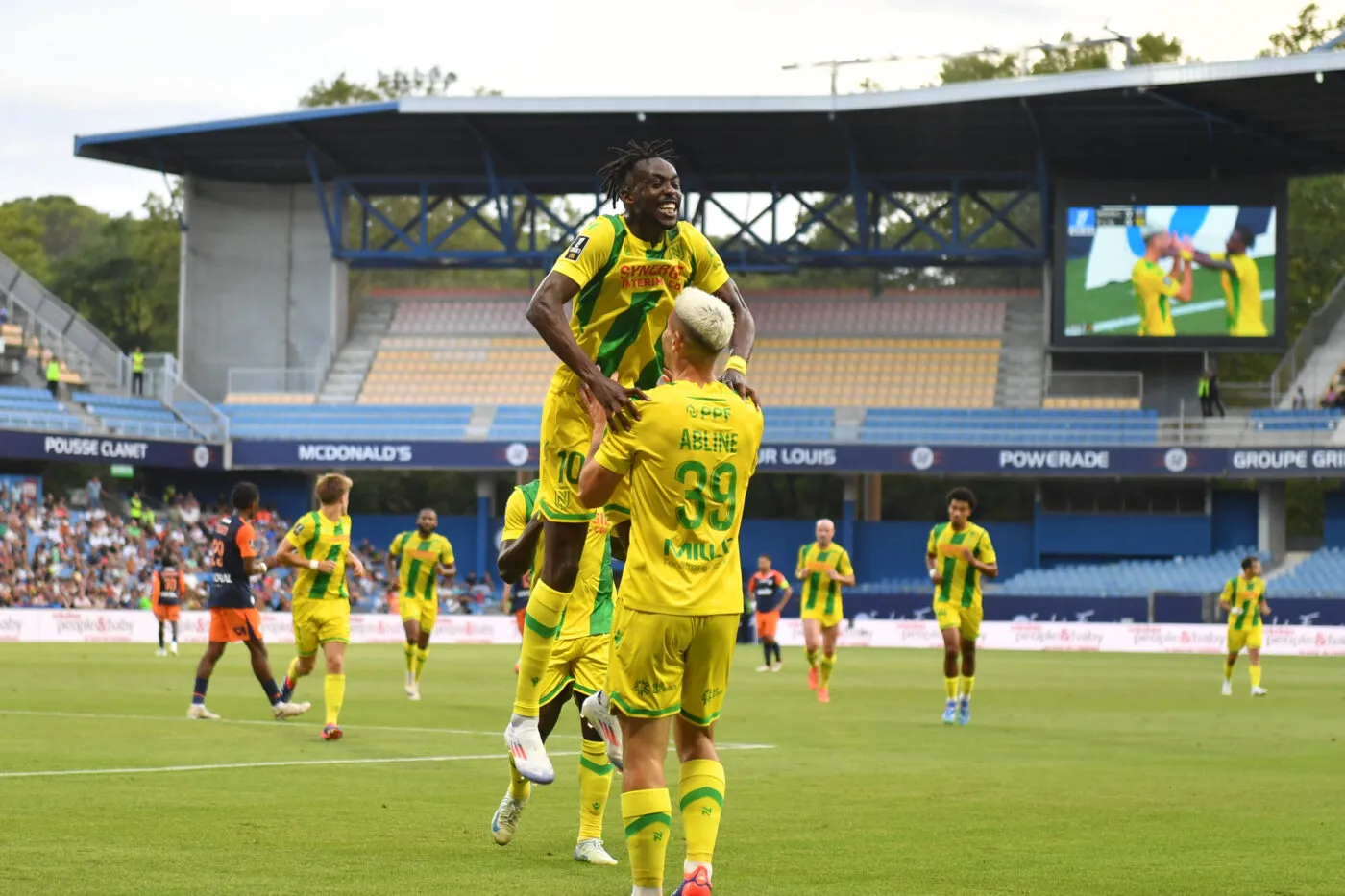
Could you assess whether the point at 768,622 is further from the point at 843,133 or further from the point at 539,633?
the point at 539,633

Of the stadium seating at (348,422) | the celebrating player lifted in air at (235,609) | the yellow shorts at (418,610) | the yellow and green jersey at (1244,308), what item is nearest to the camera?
the celebrating player lifted in air at (235,609)

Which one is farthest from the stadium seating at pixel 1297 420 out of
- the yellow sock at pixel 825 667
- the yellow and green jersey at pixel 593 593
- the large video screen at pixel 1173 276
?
the yellow and green jersey at pixel 593 593

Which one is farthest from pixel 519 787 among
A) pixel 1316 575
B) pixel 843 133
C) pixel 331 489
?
pixel 843 133

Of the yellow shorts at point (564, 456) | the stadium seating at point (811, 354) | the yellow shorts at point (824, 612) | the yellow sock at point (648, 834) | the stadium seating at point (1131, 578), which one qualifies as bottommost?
the stadium seating at point (1131, 578)

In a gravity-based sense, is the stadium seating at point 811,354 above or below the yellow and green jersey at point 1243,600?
above

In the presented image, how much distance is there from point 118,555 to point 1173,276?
29.1 metres

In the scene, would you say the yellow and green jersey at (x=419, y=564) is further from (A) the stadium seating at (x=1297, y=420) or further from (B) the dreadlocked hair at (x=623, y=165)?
(A) the stadium seating at (x=1297, y=420)

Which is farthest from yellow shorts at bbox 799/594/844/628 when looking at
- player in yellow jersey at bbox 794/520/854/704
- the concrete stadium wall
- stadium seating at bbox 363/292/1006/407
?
the concrete stadium wall

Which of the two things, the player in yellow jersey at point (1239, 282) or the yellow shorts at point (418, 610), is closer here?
the yellow shorts at point (418, 610)

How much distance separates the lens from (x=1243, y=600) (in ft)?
97.6

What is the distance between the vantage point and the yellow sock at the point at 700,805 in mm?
7246

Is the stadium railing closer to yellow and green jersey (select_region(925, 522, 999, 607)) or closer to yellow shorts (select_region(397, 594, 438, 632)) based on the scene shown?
yellow shorts (select_region(397, 594, 438, 632))

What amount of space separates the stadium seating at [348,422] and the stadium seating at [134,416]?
1880 mm

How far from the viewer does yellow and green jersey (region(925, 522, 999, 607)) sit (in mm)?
20656
